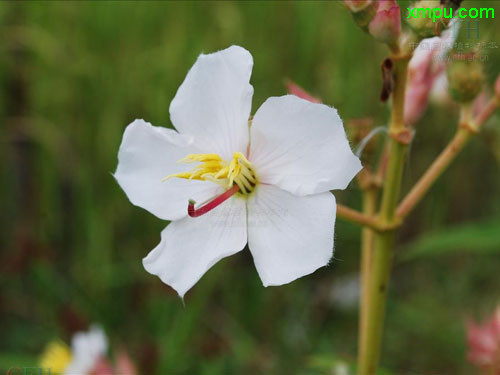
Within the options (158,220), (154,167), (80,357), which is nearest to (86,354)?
(80,357)

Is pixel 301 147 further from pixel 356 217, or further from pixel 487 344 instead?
pixel 487 344

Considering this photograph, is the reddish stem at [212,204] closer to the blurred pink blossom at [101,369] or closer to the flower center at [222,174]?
the flower center at [222,174]

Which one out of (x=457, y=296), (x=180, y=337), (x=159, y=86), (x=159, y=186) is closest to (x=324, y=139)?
(x=159, y=186)

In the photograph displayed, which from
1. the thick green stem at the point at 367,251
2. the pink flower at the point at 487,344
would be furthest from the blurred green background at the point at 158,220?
the thick green stem at the point at 367,251

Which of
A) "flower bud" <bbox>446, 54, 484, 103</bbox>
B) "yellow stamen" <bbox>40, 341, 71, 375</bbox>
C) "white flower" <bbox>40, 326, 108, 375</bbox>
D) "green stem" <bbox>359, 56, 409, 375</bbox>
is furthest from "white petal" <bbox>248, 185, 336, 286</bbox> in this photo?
"yellow stamen" <bbox>40, 341, 71, 375</bbox>

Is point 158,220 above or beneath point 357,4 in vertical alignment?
beneath

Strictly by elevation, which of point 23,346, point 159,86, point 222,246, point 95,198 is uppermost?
point 222,246
